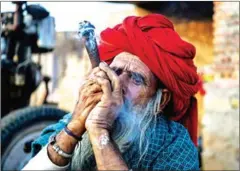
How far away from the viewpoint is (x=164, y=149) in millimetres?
2006

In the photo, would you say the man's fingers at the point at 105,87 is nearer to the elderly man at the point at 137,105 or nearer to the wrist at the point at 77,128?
the elderly man at the point at 137,105

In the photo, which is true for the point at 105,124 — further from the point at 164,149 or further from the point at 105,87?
the point at 164,149

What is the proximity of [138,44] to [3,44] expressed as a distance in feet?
11.6

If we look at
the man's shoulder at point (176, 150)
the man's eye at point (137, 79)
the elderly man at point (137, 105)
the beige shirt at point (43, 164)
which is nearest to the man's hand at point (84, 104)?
the elderly man at point (137, 105)

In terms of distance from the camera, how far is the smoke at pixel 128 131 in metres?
1.86

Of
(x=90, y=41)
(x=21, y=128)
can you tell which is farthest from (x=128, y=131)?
(x=21, y=128)

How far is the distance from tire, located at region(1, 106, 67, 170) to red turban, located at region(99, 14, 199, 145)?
8.21ft

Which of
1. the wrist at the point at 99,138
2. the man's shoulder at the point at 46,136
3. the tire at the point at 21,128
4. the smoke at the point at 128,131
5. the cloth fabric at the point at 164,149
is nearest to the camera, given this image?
the wrist at the point at 99,138

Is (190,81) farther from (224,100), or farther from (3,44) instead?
(224,100)

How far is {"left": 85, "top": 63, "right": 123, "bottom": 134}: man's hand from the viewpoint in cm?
171

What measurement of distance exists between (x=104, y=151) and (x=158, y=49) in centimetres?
44

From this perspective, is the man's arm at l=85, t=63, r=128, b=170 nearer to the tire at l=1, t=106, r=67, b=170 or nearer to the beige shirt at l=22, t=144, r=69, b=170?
the beige shirt at l=22, t=144, r=69, b=170

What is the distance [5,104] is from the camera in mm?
5461

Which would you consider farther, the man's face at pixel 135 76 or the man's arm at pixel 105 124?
the man's face at pixel 135 76
